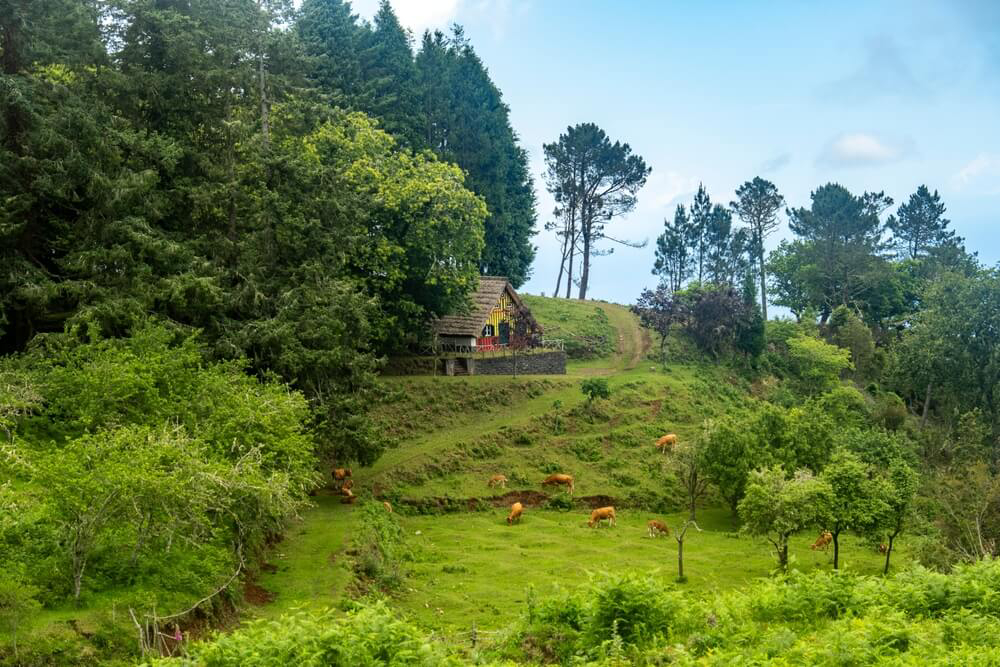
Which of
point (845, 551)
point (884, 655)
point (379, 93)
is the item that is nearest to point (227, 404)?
point (884, 655)

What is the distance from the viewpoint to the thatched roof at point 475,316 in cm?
4666

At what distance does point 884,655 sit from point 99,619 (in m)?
13.7

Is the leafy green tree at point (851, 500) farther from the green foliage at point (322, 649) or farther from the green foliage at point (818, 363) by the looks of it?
the green foliage at point (818, 363)

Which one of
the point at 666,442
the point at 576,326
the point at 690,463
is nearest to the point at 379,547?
the point at 690,463

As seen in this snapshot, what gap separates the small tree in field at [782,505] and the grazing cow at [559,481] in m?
9.83

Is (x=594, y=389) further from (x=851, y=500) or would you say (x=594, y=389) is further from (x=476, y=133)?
(x=476, y=133)

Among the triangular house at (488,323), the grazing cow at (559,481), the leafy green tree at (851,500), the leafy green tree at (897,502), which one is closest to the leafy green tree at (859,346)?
the triangular house at (488,323)

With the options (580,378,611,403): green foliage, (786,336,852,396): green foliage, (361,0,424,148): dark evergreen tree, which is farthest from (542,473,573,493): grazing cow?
(361,0,424,148): dark evergreen tree

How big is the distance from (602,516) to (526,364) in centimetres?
1693

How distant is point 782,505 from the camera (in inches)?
992

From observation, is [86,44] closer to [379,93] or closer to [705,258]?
[379,93]

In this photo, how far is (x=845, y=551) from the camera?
30594 millimetres

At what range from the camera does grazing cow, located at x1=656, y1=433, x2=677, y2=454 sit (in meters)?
38.6

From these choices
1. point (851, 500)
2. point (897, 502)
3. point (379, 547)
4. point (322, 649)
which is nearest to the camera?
point (322, 649)
